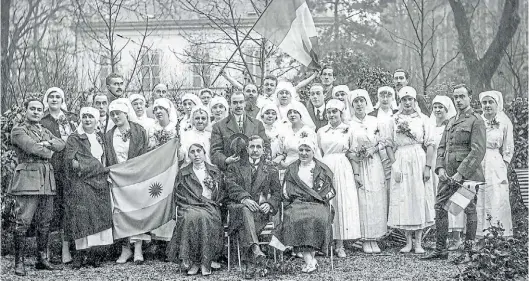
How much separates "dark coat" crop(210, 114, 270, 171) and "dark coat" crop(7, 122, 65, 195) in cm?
173

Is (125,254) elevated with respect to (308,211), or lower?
lower

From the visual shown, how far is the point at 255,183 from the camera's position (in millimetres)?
7602

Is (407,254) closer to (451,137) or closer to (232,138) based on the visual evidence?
(451,137)

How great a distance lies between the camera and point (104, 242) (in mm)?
7914

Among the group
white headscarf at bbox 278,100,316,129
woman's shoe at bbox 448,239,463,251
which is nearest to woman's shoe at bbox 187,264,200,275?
white headscarf at bbox 278,100,316,129

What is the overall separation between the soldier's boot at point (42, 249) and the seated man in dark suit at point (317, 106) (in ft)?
12.0

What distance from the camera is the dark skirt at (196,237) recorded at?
23.8 ft

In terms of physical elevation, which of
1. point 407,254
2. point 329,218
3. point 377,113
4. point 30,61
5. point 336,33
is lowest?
point 407,254

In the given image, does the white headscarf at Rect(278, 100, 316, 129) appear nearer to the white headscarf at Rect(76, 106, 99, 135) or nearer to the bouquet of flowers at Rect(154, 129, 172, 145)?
the bouquet of flowers at Rect(154, 129, 172, 145)

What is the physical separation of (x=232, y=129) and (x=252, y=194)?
0.89m

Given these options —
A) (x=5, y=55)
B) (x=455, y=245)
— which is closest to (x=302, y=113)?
(x=455, y=245)

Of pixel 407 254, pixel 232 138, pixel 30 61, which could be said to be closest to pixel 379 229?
pixel 407 254

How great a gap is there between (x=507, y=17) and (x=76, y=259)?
28.5ft

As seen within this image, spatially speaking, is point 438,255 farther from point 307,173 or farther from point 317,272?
point 307,173
